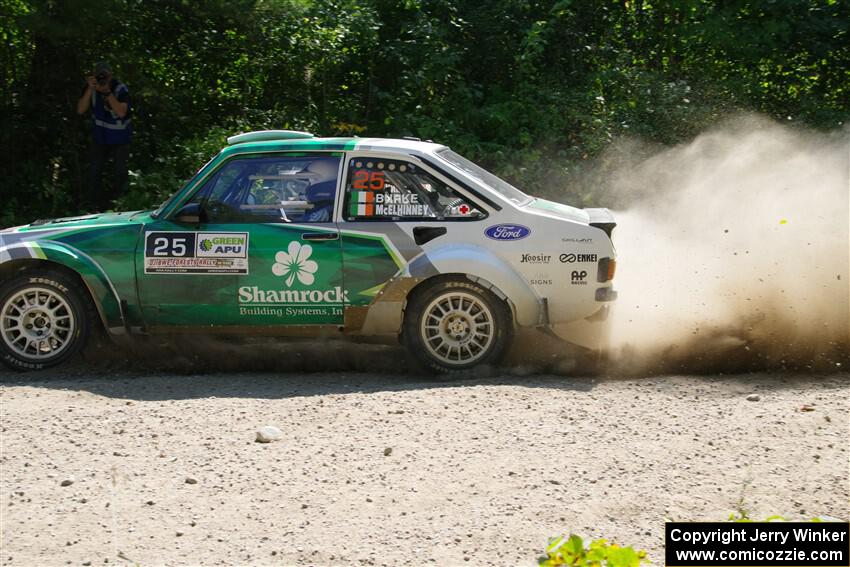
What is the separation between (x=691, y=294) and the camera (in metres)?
8.79

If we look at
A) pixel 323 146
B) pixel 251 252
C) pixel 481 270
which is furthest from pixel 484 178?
pixel 251 252

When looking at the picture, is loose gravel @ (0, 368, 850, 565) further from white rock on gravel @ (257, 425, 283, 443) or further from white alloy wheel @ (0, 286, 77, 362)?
white alloy wheel @ (0, 286, 77, 362)

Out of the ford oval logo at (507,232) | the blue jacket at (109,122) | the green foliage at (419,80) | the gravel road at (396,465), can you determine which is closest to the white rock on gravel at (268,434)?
the gravel road at (396,465)

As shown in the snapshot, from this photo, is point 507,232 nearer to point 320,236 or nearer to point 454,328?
point 454,328

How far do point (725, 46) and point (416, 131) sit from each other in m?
4.43

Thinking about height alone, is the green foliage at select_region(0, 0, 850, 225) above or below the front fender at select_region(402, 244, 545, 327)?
above

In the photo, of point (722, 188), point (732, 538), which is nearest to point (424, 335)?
point (732, 538)

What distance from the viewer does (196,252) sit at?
804 cm

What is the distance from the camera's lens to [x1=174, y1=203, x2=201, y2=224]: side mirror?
800 cm

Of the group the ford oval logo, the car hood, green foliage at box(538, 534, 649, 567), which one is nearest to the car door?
the car hood

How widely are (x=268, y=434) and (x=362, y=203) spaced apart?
235cm

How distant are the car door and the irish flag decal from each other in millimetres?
163

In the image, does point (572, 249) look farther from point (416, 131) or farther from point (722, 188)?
point (416, 131)

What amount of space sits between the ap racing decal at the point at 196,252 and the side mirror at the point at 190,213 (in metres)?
0.10
